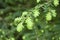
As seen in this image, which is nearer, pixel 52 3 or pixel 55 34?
pixel 52 3

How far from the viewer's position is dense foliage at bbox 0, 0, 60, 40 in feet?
8.06

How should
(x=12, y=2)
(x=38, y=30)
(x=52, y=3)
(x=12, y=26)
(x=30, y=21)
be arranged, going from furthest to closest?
(x=12, y=2) < (x=12, y=26) < (x=38, y=30) < (x=52, y=3) < (x=30, y=21)

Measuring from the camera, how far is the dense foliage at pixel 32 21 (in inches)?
96.7

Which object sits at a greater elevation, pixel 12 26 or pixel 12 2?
pixel 12 2

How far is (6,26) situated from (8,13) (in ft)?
1.75

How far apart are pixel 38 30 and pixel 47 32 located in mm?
137

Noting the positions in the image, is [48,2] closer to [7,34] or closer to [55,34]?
[55,34]

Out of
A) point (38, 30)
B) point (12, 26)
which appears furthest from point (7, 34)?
point (38, 30)

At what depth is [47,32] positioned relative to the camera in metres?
2.94

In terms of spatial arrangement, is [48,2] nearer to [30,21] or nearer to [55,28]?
[30,21]

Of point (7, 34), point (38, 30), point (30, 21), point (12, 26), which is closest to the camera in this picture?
Result: point (30, 21)

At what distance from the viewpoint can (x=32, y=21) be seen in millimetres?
2480

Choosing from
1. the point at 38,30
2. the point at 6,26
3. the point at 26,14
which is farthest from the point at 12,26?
the point at 26,14

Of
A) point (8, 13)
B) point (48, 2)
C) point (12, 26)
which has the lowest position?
point (48, 2)
